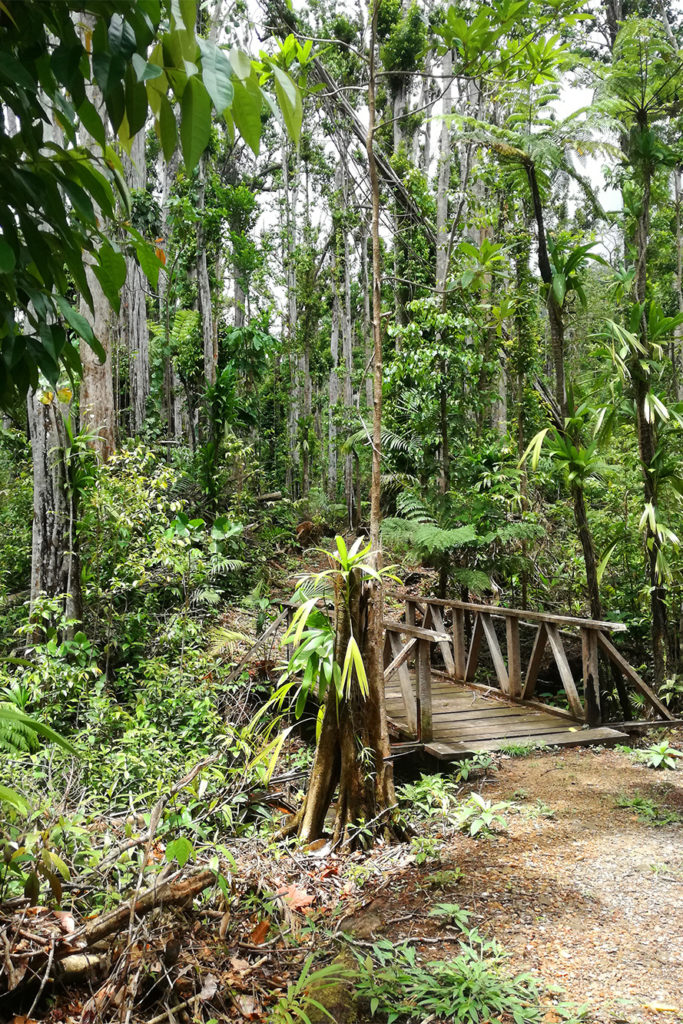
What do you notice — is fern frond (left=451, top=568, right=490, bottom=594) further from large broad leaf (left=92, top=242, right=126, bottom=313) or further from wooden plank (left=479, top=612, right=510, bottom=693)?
large broad leaf (left=92, top=242, right=126, bottom=313)

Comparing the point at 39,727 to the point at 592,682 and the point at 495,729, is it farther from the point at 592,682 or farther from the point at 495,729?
the point at 592,682

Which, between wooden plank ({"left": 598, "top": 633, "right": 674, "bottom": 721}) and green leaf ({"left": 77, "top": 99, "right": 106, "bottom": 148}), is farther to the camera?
wooden plank ({"left": 598, "top": 633, "right": 674, "bottom": 721})

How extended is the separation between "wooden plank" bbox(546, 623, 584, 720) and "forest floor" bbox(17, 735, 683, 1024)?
128 centimetres

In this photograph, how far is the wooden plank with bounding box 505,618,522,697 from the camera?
265 inches

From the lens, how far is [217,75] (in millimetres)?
1032

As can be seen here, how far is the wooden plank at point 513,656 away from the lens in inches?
265

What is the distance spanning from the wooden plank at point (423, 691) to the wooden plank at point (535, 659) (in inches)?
56.4

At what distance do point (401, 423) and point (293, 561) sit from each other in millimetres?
3568

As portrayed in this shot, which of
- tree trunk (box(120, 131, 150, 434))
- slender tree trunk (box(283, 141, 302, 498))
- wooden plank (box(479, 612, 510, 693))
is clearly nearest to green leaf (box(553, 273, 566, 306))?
wooden plank (box(479, 612, 510, 693))

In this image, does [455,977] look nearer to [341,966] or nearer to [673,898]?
[341,966]

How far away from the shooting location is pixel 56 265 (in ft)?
4.29

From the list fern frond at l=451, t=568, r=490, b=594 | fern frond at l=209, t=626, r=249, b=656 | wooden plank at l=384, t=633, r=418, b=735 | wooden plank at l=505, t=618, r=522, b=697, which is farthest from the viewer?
fern frond at l=451, t=568, r=490, b=594

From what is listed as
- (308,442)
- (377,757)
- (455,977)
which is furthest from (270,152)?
(455,977)

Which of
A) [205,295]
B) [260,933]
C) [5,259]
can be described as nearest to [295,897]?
[260,933]
